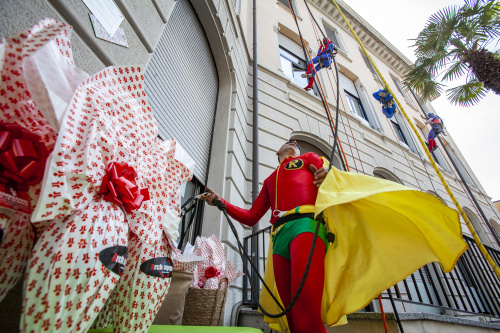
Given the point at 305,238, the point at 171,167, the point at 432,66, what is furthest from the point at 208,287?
the point at 432,66

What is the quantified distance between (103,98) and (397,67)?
1707 centimetres

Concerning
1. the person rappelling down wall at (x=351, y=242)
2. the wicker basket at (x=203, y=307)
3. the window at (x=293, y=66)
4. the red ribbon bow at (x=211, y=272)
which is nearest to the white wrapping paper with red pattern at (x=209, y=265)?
the red ribbon bow at (x=211, y=272)

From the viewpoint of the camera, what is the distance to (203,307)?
1.78 metres

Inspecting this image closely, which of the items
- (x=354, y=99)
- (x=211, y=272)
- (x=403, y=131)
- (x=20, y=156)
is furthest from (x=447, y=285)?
(x=403, y=131)

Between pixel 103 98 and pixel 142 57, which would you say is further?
pixel 142 57

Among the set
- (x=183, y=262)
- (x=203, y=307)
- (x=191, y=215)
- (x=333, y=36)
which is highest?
(x=333, y=36)

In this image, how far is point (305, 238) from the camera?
1.45 m

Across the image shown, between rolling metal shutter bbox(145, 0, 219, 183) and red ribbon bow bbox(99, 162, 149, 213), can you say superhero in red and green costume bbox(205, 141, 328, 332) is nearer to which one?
red ribbon bow bbox(99, 162, 149, 213)

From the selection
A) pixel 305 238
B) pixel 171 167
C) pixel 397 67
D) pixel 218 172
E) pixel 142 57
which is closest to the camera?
pixel 171 167

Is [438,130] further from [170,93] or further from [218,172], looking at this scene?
[170,93]

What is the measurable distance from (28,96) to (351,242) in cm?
175

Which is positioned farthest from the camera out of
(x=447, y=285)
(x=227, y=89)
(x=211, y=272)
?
(x=227, y=89)

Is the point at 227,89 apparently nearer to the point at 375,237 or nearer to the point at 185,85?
the point at 185,85

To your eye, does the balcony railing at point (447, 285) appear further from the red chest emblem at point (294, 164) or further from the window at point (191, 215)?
the red chest emblem at point (294, 164)
